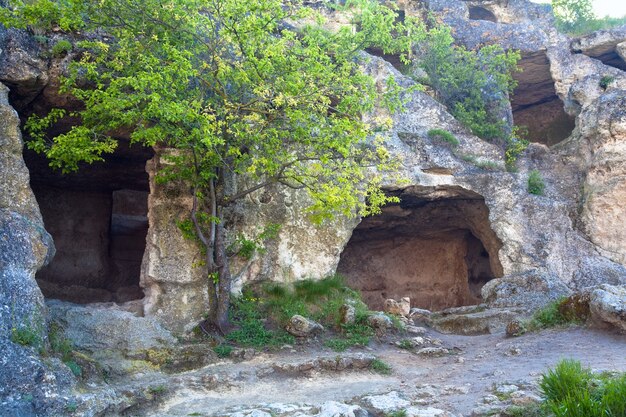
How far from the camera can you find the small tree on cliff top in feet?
26.2

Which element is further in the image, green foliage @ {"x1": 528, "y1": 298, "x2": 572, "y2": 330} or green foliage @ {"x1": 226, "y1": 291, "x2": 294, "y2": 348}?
green foliage @ {"x1": 528, "y1": 298, "x2": 572, "y2": 330}

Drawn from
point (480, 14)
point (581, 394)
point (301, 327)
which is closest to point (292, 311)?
point (301, 327)

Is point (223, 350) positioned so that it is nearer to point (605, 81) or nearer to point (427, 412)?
point (427, 412)

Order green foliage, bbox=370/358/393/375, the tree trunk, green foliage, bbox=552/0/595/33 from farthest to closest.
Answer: green foliage, bbox=552/0/595/33
the tree trunk
green foliage, bbox=370/358/393/375

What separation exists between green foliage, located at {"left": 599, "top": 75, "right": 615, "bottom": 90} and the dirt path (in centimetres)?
878

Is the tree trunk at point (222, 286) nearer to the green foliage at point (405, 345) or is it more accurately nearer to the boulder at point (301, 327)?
the boulder at point (301, 327)

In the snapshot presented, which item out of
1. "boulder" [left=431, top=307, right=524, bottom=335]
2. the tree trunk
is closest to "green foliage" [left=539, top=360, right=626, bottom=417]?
the tree trunk

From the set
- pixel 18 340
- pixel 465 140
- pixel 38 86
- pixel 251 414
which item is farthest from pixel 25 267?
pixel 465 140

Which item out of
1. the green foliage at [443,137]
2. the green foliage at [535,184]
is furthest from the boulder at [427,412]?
the green foliage at [535,184]

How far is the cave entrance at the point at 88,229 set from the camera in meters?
12.1

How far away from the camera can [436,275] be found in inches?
611

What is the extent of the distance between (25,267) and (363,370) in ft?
14.3

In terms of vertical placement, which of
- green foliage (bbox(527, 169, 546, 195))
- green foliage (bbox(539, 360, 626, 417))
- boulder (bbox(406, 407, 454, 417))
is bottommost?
boulder (bbox(406, 407, 454, 417))

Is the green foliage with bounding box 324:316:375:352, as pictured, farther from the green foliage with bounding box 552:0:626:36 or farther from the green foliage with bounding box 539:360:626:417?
the green foliage with bounding box 552:0:626:36
